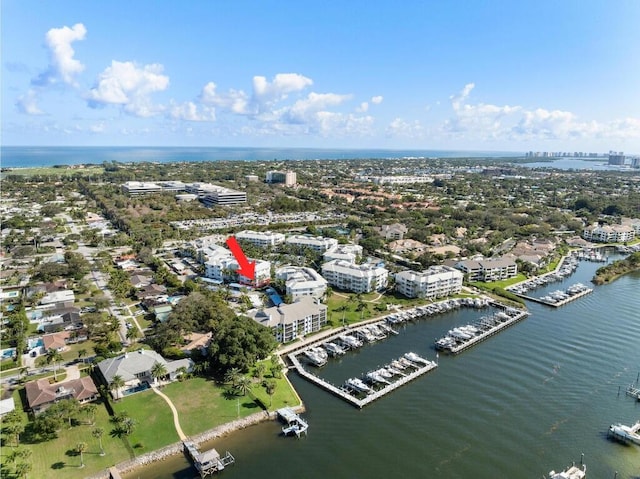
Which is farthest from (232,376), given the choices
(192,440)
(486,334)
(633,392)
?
(633,392)

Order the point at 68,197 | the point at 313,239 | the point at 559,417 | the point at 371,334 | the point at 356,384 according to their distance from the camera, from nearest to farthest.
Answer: the point at 559,417 < the point at 356,384 < the point at 371,334 < the point at 313,239 < the point at 68,197

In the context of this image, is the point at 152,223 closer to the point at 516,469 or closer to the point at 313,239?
the point at 313,239

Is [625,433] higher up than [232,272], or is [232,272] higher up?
[232,272]

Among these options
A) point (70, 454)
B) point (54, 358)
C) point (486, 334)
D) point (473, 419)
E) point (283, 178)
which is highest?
point (283, 178)

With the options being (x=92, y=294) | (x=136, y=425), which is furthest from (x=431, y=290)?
(x=92, y=294)

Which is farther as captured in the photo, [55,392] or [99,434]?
[55,392]

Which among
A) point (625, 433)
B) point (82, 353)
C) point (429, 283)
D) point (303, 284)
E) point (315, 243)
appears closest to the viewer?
point (625, 433)

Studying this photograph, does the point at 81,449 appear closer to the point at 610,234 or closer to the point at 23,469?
the point at 23,469
